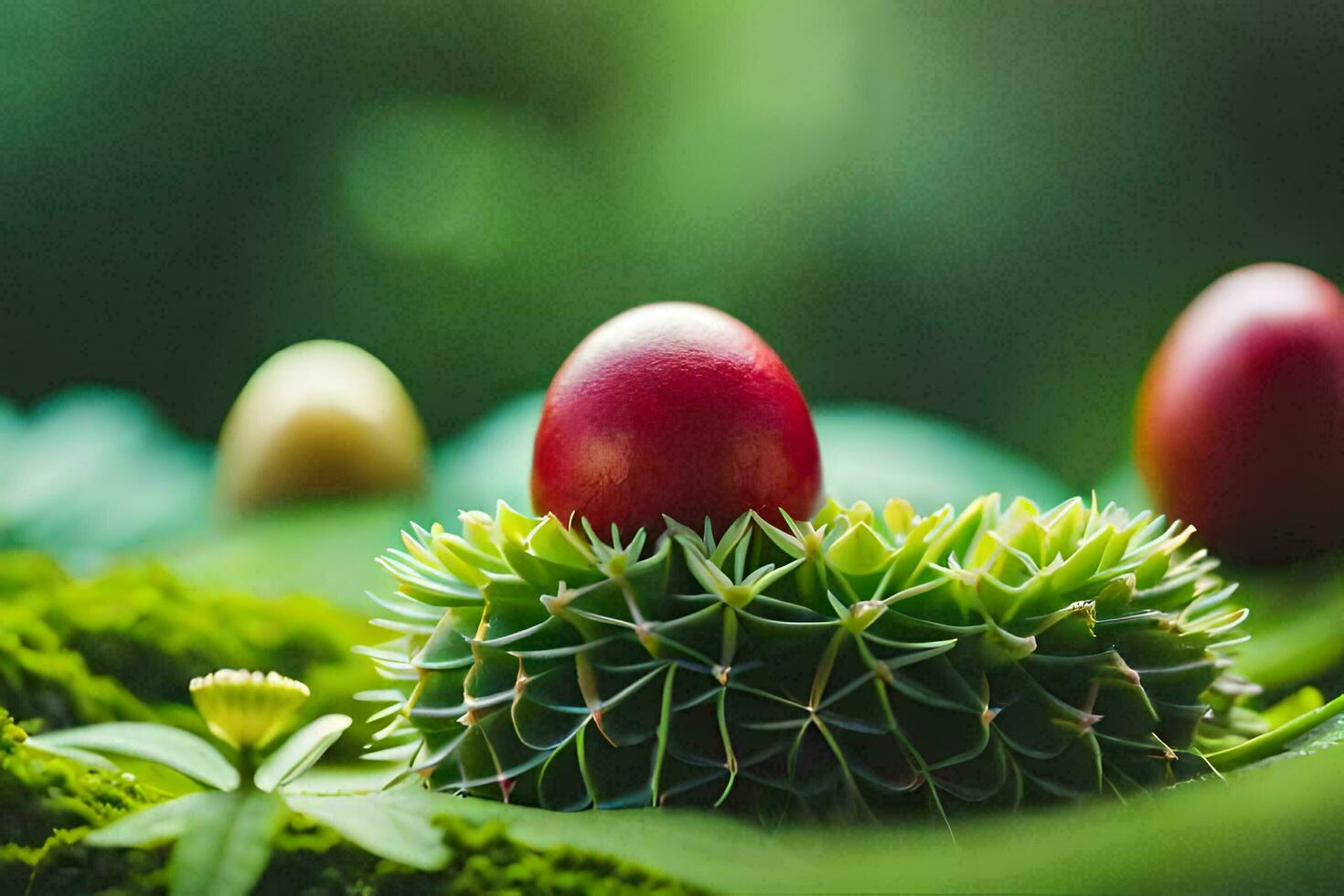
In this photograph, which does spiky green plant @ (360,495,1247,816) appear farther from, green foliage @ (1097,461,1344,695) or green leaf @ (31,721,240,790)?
green foliage @ (1097,461,1344,695)

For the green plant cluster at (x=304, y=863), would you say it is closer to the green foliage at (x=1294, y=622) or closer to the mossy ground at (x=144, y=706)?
the mossy ground at (x=144, y=706)

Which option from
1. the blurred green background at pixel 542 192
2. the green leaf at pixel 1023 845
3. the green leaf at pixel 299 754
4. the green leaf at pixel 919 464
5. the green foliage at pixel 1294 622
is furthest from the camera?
the blurred green background at pixel 542 192

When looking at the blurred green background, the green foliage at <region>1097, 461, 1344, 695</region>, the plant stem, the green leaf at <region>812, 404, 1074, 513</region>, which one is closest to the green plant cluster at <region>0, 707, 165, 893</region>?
the plant stem

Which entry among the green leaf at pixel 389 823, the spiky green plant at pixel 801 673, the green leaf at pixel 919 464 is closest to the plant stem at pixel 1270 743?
the spiky green plant at pixel 801 673

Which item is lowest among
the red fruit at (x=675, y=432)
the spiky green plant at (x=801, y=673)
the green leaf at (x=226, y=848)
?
the green leaf at (x=226, y=848)

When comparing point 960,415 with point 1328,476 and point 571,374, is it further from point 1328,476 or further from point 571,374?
point 571,374

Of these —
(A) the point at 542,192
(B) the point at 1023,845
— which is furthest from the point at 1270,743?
(A) the point at 542,192
